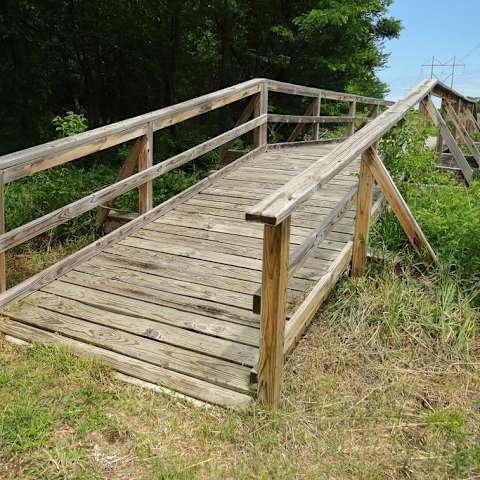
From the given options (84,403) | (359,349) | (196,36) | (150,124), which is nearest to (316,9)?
(196,36)

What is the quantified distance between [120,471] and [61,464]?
0.24 meters

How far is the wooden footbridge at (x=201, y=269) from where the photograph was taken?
8.17ft

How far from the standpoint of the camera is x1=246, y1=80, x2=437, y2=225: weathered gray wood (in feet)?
6.94

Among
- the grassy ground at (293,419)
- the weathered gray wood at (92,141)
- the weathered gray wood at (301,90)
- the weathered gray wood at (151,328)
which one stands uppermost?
the weathered gray wood at (301,90)

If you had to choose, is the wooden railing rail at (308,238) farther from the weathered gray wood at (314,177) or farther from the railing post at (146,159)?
the railing post at (146,159)

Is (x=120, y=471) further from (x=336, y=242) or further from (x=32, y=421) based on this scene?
(x=336, y=242)

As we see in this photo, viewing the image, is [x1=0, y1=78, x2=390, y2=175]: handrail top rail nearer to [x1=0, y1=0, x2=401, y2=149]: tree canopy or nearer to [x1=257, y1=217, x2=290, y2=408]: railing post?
[x1=257, y1=217, x2=290, y2=408]: railing post

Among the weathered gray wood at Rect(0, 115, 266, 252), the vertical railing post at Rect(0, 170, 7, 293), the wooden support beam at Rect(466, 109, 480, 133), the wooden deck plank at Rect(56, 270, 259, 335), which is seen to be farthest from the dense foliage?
the wooden support beam at Rect(466, 109, 480, 133)

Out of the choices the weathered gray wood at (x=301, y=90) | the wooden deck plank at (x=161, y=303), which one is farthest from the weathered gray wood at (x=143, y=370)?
the weathered gray wood at (x=301, y=90)

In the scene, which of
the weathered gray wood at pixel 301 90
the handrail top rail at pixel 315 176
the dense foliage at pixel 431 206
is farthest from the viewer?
the weathered gray wood at pixel 301 90

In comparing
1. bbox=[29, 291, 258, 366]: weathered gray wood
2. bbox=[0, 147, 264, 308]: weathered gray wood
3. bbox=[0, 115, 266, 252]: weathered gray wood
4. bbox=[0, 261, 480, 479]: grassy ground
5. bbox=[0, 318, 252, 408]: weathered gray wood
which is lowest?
bbox=[0, 261, 480, 479]: grassy ground

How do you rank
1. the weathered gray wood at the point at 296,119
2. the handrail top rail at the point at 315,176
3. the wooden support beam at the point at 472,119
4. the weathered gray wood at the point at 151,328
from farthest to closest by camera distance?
the wooden support beam at the point at 472,119
the weathered gray wood at the point at 296,119
the weathered gray wood at the point at 151,328
the handrail top rail at the point at 315,176

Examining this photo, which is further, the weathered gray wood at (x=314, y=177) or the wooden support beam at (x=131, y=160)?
the wooden support beam at (x=131, y=160)

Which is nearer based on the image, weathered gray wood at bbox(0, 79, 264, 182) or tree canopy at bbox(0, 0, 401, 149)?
weathered gray wood at bbox(0, 79, 264, 182)
